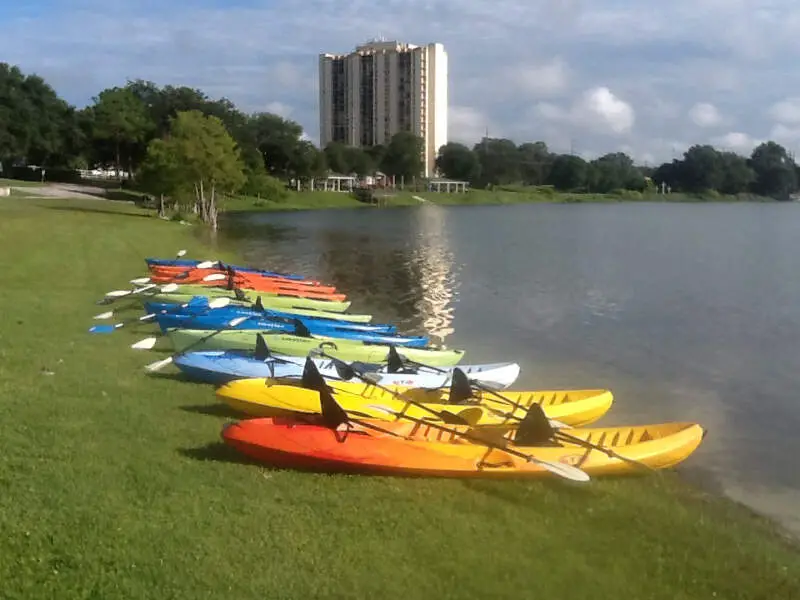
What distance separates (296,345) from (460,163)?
145856mm

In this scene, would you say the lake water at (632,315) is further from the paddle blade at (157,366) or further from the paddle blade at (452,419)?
the paddle blade at (157,366)

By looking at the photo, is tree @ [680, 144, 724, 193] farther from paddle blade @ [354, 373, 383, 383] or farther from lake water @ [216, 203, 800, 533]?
paddle blade @ [354, 373, 383, 383]

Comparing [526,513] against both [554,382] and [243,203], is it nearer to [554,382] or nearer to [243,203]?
[554,382]

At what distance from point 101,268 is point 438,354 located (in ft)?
47.4

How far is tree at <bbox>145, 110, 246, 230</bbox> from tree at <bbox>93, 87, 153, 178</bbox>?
101 ft

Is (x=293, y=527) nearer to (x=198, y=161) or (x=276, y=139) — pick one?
(x=198, y=161)

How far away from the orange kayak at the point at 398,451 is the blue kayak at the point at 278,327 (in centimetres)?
558

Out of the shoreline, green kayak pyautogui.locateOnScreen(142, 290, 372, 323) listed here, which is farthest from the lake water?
the shoreline

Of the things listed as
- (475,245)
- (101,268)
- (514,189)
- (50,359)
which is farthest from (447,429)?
(514,189)

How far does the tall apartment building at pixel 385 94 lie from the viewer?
177 metres

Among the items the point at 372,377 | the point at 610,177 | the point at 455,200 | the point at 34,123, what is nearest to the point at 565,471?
the point at 372,377

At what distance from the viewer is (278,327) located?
15.1 m

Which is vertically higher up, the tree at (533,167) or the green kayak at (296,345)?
the tree at (533,167)

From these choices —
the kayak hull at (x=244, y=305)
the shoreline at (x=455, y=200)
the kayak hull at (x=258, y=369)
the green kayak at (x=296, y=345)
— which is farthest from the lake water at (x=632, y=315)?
the shoreline at (x=455, y=200)
